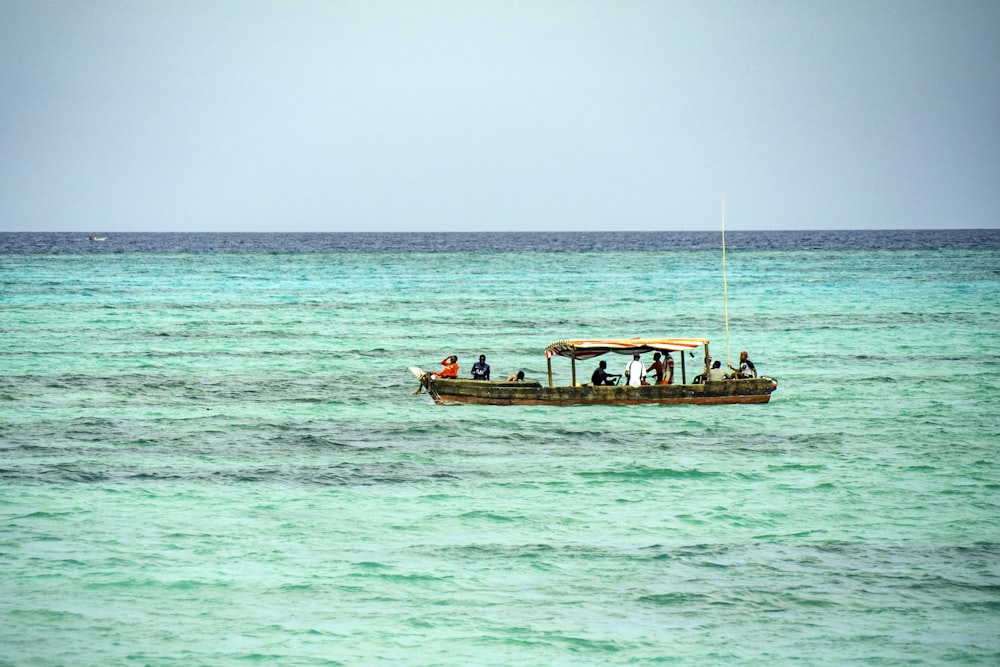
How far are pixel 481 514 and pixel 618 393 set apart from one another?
9.21 metres

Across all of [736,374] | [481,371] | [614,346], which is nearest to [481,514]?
[614,346]

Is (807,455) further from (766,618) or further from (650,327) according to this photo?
(650,327)

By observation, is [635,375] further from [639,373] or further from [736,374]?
[736,374]

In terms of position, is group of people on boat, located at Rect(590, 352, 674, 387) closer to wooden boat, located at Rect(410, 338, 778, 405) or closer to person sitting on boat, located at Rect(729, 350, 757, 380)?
wooden boat, located at Rect(410, 338, 778, 405)

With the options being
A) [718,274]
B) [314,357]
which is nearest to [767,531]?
[314,357]

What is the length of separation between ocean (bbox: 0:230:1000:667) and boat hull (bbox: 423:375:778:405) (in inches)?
10.7

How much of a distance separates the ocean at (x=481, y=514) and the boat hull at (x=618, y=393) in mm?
273

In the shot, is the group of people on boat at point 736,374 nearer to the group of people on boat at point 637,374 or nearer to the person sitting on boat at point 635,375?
the group of people on boat at point 637,374

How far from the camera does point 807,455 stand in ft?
64.8

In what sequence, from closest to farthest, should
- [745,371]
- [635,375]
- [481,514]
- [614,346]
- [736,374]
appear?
[481,514] → [614,346] → [635,375] → [736,374] → [745,371]

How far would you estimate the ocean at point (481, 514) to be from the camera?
11.7 meters

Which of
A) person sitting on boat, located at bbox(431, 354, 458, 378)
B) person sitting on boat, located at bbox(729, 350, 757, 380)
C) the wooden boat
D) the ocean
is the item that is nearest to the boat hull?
the wooden boat

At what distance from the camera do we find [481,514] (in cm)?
1577

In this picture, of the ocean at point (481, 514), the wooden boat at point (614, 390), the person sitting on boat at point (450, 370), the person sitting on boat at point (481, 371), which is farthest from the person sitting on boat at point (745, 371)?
the person sitting on boat at point (450, 370)
